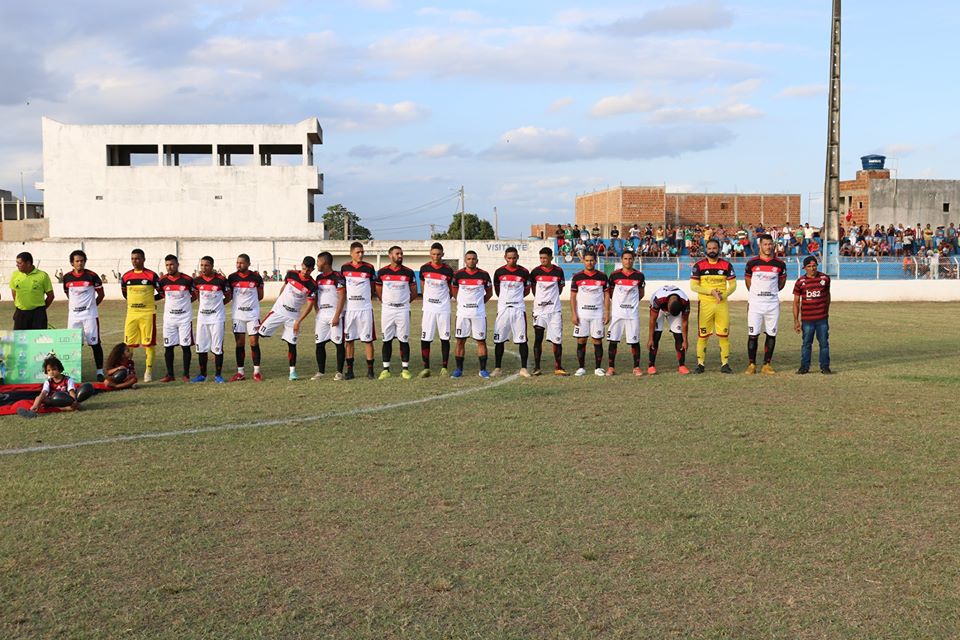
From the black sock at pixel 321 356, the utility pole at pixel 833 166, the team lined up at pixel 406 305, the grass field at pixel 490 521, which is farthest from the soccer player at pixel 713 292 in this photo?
the utility pole at pixel 833 166

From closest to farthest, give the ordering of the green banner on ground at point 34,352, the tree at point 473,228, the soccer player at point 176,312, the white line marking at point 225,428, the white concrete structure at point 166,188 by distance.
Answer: the white line marking at point 225,428 → the green banner on ground at point 34,352 → the soccer player at point 176,312 → the white concrete structure at point 166,188 → the tree at point 473,228

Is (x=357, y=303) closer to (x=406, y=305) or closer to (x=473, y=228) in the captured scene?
(x=406, y=305)

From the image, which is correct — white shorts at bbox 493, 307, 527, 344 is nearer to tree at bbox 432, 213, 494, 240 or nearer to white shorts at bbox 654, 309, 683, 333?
white shorts at bbox 654, 309, 683, 333

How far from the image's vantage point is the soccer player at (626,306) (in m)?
13.6

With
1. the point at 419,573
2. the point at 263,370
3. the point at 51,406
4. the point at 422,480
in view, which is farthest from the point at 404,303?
the point at 419,573

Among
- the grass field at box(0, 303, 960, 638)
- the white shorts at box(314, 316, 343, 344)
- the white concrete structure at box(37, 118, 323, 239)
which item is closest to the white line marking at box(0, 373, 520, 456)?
the grass field at box(0, 303, 960, 638)

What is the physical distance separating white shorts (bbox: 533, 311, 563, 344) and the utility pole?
24106mm

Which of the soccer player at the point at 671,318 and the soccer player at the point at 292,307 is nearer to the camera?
the soccer player at the point at 292,307

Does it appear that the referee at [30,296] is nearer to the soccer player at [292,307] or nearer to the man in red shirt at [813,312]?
the soccer player at [292,307]

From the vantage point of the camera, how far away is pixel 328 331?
1327cm

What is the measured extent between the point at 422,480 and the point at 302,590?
2.35m

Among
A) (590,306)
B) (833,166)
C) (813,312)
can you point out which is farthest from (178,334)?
(833,166)

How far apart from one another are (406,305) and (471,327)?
99 cm

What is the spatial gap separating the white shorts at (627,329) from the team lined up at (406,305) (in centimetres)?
2
